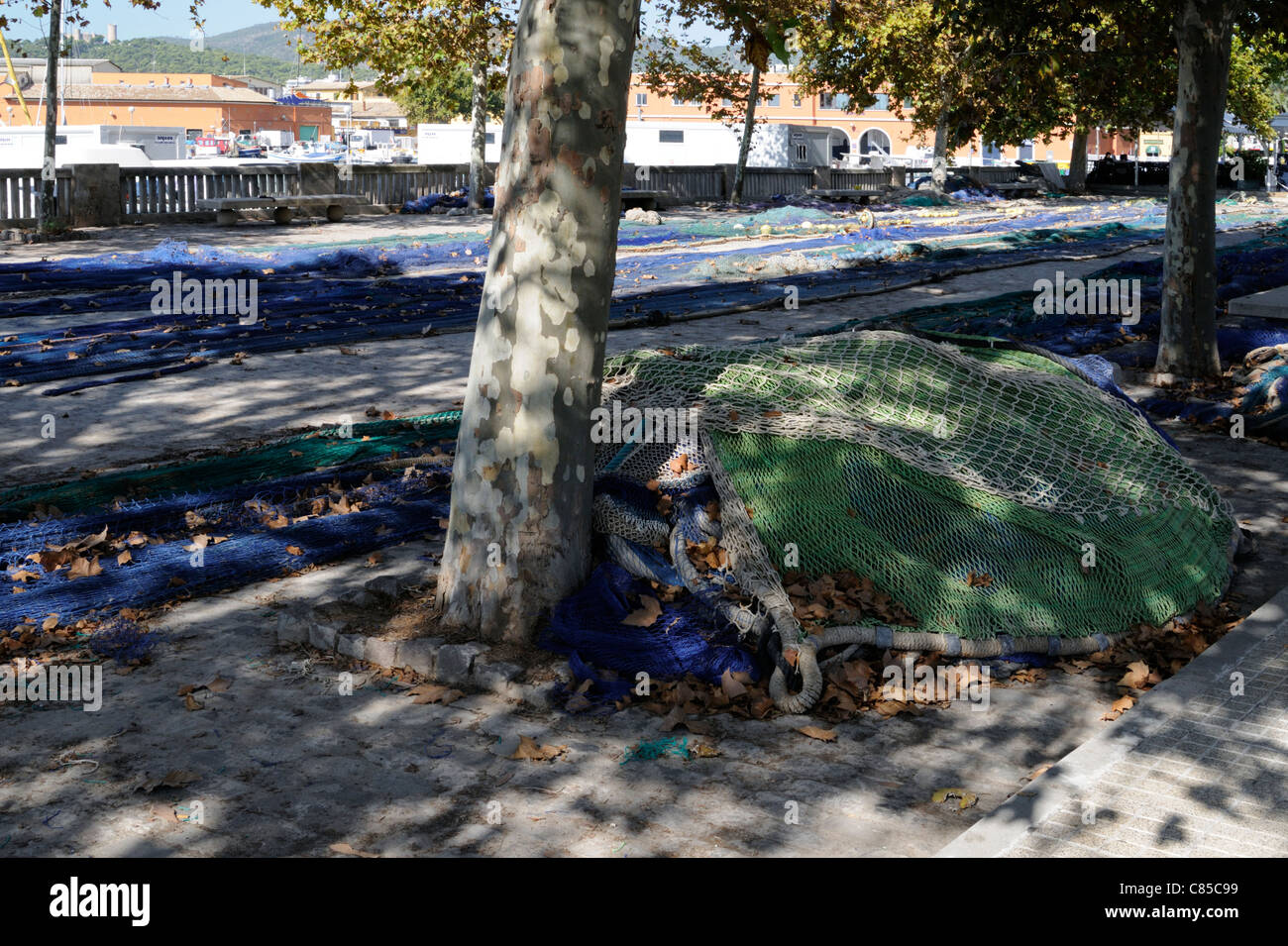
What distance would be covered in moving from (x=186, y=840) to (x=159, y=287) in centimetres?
1464

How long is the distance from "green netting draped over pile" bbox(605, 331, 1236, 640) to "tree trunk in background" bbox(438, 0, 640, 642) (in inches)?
38.5

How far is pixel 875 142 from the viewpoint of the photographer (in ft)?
381

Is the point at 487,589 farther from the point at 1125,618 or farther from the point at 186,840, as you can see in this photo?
the point at 1125,618

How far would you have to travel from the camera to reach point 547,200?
561 cm

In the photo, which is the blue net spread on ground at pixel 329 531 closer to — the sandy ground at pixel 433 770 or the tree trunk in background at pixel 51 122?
the sandy ground at pixel 433 770

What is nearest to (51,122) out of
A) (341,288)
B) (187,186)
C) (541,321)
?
(187,186)

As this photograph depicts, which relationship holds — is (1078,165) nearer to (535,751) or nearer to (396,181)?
(396,181)

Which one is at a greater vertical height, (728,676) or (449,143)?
(449,143)

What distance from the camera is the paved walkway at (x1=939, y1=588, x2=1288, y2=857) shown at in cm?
402

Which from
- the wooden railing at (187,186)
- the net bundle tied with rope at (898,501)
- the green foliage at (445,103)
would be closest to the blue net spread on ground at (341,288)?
the net bundle tied with rope at (898,501)

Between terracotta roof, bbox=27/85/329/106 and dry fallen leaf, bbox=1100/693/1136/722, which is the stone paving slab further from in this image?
terracotta roof, bbox=27/85/329/106
